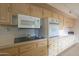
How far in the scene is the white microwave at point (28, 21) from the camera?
1755mm

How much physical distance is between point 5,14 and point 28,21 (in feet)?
1.19

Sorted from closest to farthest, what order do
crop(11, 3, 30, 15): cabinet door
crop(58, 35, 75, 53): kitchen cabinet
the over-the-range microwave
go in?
crop(11, 3, 30, 15): cabinet door
the over-the-range microwave
crop(58, 35, 75, 53): kitchen cabinet

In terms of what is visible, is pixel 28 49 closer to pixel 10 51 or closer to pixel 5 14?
pixel 10 51

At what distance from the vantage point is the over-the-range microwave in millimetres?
1732

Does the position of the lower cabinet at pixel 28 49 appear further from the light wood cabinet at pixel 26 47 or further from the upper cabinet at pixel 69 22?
the upper cabinet at pixel 69 22

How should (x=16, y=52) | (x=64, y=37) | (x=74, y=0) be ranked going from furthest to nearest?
(x=64, y=37) → (x=16, y=52) → (x=74, y=0)

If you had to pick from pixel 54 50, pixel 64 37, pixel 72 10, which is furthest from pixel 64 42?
pixel 72 10

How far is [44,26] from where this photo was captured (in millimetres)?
1946

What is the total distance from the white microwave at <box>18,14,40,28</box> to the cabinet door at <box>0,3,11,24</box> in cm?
16

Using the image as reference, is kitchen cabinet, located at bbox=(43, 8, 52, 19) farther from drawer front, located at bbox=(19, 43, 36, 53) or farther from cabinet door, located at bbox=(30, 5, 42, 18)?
drawer front, located at bbox=(19, 43, 36, 53)

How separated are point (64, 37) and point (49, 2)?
63cm

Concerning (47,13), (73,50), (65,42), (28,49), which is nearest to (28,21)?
(47,13)

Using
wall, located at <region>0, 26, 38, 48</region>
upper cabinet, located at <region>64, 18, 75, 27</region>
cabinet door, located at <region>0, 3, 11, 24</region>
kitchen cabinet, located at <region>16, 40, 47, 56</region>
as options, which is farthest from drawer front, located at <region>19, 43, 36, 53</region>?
upper cabinet, located at <region>64, 18, 75, 27</region>

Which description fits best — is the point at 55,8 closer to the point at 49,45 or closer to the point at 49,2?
the point at 49,2
